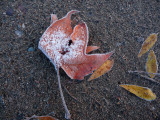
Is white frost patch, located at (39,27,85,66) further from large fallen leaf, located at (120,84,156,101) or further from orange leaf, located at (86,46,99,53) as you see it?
large fallen leaf, located at (120,84,156,101)

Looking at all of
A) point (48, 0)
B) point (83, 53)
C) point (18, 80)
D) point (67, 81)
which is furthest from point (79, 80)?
point (48, 0)

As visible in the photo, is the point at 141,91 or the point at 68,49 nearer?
the point at 68,49

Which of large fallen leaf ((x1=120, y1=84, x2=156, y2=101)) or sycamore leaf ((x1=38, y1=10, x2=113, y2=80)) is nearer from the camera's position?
sycamore leaf ((x1=38, y1=10, x2=113, y2=80))

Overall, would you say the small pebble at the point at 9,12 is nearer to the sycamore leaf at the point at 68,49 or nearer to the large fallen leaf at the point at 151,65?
the sycamore leaf at the point at 68,49

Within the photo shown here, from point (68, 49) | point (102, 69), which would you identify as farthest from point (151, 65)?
point (68, 49)

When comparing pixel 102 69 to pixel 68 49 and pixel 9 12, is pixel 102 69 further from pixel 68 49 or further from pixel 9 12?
pixel 9 12

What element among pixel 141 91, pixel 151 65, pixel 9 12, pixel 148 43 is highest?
pixel 9 12

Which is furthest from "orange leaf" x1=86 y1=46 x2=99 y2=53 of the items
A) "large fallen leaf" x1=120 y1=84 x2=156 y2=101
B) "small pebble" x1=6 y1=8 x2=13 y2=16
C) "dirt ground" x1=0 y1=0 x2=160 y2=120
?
"small pebble" x1=6 y1=8 x2=13 y2=16

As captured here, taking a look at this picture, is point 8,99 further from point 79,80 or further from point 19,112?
point 79,80
